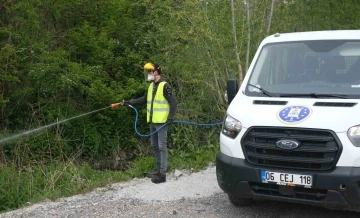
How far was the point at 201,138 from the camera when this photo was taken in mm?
10742

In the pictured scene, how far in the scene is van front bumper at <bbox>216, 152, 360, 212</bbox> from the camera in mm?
4965

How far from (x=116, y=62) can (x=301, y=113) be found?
9390mm

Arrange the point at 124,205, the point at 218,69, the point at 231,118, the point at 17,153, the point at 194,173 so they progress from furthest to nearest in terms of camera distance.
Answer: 1. the point at 218,69
2. the point at 17,153
3. the point at 194,173
4. the point at 124,205
5. the point at 231,118

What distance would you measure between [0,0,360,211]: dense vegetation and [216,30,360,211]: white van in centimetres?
341

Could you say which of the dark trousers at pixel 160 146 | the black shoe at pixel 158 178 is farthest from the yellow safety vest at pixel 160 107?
the black shoe at pixel 158 178

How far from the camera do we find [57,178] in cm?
827

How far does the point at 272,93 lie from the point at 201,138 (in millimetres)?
4909

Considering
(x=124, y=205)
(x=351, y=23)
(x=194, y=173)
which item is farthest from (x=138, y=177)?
(x=351, y=23)

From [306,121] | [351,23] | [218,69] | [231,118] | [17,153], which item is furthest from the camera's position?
[351,23]

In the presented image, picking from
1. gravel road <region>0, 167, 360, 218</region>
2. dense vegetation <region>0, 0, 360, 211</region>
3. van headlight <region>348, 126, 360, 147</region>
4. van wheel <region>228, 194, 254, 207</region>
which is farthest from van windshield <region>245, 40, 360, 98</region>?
dense vegetation <region>0, 0, 360, 211</region>

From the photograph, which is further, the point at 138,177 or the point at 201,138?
the point at 201,138

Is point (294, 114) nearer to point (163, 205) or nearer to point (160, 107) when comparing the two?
point (163, 205)

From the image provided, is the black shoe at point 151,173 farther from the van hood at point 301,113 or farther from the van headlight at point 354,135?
the van headlight at point 354,135

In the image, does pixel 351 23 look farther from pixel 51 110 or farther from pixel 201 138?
pixel 51 110
